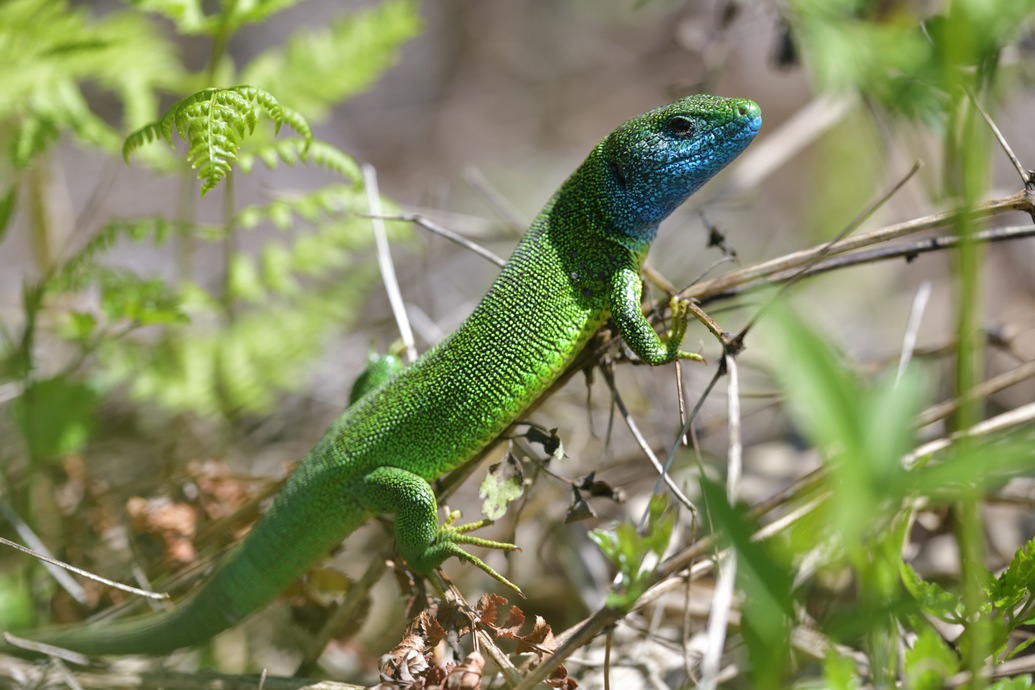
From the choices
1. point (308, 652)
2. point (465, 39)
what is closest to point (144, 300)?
point (308, 652)

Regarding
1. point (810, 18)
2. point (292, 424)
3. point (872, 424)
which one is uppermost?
point (810, 18)

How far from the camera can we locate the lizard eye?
285cm

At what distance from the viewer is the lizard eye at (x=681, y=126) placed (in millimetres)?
2850

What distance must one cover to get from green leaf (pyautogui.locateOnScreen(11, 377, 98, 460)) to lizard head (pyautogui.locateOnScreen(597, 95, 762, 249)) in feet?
7.70

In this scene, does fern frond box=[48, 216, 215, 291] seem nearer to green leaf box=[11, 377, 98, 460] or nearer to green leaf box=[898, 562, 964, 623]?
green leaf box=[11, 377, 98, 460]

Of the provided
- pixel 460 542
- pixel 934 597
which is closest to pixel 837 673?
pixel 934 597

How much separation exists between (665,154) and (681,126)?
0.36 ft

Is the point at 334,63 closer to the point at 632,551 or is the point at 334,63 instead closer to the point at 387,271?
the point at 387,271

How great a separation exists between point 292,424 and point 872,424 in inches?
179

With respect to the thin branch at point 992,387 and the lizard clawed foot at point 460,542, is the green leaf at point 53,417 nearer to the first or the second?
the lizard clawed foot at point 460,542

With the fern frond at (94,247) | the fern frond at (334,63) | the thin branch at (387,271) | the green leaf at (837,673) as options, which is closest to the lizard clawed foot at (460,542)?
the thin branch at (387,271)

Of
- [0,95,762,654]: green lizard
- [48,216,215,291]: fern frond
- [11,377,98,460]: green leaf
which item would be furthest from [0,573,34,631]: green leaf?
[48,216,215,291]: fern frond

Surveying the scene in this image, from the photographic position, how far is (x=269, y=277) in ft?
14.1

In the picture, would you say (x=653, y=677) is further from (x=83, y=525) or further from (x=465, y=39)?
(x=465, y=39)
